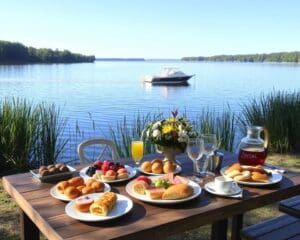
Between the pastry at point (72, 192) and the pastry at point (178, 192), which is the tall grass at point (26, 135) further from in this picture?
the pastry at point (178, 192)

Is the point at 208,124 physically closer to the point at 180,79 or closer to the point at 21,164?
the point at 21,164

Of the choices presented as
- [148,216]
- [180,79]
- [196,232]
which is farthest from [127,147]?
[180,79]

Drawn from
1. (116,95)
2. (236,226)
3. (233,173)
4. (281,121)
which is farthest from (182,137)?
(116,95)

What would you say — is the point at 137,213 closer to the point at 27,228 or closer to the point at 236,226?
the point at 27,228

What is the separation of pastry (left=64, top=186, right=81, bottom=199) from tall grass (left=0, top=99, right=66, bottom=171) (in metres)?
3.38

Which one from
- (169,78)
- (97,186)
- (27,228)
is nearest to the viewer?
(97,186)

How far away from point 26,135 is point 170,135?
3261 millimetres

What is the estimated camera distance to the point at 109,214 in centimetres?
146

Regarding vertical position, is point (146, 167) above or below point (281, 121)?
above

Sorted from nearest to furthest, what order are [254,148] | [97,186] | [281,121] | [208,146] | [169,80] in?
[97,186] < [208,146] < [254,148] < [281,121] < [169,80]

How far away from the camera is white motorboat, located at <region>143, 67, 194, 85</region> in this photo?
32862mm

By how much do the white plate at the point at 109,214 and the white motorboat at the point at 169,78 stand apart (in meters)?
31.2

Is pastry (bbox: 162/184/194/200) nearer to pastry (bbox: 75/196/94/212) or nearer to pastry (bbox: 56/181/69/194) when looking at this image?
pastry (bbox: 75/196/94/212)

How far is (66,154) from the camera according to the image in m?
6.04
